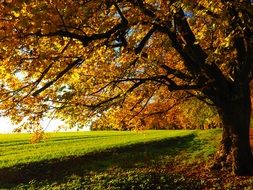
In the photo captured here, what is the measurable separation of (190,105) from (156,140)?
6372 mm

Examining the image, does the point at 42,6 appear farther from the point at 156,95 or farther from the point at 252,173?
the point at 156,95

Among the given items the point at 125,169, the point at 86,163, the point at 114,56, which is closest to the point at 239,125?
the point at 114,56

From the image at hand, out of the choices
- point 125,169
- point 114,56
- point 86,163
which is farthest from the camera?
point 86,163

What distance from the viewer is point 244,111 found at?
19703 millimetres

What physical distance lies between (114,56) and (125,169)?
1080 cm

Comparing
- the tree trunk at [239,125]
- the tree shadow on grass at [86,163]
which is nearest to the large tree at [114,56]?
the tree trunk at [239,125]

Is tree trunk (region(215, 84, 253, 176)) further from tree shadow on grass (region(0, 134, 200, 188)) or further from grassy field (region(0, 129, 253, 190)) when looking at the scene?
tree shadow on grass (region(0, 134, 200, 188))

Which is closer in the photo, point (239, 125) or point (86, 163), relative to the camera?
point (239, 125)

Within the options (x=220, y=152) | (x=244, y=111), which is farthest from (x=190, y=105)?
(x=244, y=111)

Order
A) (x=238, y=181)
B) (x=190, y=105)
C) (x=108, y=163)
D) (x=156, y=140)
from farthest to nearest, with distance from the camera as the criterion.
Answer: (x=156, y=140) < (x=190, y=105) < (x=108, y=163) < (x=238, y=181)

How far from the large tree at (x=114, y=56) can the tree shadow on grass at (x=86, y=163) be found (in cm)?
837

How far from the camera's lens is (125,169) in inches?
1158

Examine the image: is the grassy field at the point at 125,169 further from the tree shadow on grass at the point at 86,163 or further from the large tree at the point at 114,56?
the large tree at the point at 114,56

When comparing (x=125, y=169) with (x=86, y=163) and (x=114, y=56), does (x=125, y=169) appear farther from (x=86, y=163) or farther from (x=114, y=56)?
(x=114, y=56)
